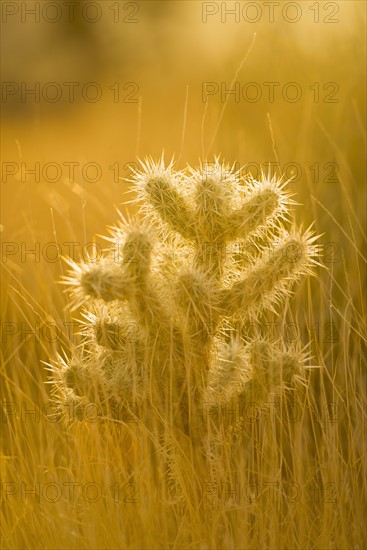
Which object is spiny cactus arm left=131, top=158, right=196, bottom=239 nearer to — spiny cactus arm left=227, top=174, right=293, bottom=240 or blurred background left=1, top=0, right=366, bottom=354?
spiny cactus arm left=227, top=174, right=293, bottom=240

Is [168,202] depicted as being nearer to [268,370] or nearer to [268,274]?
[268,274]

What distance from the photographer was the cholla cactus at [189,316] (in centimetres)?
269

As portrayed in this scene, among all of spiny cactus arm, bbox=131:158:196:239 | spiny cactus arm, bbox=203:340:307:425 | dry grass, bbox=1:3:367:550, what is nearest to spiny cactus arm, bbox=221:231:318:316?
spiny cactus arm, bbox=203:340:307:425

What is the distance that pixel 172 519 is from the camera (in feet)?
9.46

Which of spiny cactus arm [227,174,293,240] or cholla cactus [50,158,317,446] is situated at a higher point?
spiny cactus arm [227,174,293,240]

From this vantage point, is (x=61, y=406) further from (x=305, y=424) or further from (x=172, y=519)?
(x=305, y=424)

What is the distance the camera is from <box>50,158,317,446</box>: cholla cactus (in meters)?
2.69

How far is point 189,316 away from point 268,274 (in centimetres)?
28

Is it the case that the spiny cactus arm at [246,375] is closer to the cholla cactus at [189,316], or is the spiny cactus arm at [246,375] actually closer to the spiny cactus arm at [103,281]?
the cholla cactus at [189,316]

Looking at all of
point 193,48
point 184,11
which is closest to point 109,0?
point 184,11

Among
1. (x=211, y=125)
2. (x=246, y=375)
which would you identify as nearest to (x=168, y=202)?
(x=246, y=375)

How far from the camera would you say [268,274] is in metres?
2.72

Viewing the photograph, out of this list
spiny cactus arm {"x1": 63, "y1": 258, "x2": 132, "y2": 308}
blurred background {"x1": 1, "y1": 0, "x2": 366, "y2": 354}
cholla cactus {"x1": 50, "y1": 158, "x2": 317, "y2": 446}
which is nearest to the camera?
spiny cactus arm {"x1": 63, "y1": 258, "x2": 132, "y2": 308}

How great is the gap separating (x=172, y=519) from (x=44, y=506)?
437 millimetres
